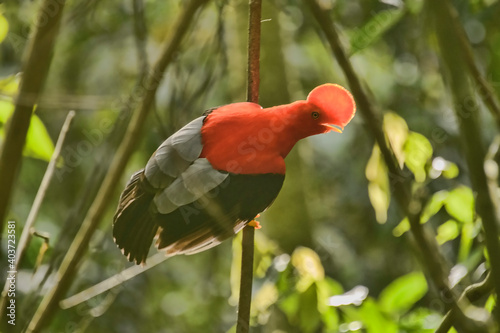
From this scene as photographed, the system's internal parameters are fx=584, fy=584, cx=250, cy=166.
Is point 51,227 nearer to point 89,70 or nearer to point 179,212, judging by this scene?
point 89,70

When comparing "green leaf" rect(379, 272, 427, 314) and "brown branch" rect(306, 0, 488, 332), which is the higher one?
"brown branch" rect(306, 0, 488, 332)

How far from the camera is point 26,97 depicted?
113cm

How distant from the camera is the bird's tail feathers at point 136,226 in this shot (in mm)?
1242

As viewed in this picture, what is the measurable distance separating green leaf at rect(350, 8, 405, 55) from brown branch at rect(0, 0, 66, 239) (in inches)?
26.4

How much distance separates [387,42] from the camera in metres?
3.30

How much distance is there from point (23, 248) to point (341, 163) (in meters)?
2.77

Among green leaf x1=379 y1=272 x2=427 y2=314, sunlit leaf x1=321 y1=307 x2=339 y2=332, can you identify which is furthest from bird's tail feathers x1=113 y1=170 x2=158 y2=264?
green leaf x1=379 y1=272 x2=427 y2=314

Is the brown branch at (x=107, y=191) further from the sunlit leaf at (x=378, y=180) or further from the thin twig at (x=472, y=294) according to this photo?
the thin twig at (x=472, y=294)

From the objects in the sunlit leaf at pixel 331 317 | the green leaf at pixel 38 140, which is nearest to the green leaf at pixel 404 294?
the sunlit leaf at pixel 331 317

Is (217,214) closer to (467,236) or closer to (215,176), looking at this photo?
(215,176)

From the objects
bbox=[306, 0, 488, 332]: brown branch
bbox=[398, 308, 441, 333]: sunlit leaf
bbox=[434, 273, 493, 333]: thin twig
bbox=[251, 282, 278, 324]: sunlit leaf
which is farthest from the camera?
bbox=[251, 282, 278, 324]: sunlit leaf

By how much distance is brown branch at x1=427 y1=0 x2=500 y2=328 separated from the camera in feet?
2.43

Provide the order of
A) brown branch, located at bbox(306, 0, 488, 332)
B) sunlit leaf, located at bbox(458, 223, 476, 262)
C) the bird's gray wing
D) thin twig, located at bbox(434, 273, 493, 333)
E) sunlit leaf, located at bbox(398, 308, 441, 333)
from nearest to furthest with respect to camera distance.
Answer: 1. brown branch, located at bbox(306, 0, 488, 332)
2. thin twig, located at bbox(434, 273, 493, 333)
3. the bird's gray wing
4. sunlit leaf, located at bbox(458, 223, 476, 262)
5. sunlit leaf, located at bbox(398, 308, 441, 333)

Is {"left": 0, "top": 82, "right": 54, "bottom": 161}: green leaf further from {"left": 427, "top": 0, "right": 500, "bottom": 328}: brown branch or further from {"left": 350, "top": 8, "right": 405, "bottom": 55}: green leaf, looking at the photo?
{"left": 427, "top": 0, "right": 500, "bottom": 328}: brown branch
